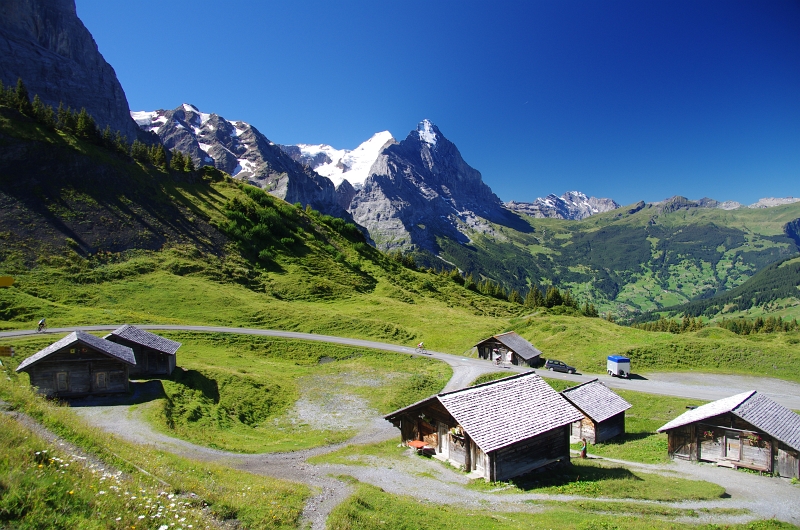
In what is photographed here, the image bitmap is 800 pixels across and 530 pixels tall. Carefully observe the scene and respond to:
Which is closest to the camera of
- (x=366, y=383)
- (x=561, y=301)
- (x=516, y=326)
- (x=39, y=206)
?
(x=366, y=383)

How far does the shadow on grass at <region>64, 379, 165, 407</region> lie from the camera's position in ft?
112

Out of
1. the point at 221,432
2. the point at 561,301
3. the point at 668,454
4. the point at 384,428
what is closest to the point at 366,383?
the point at 384,428

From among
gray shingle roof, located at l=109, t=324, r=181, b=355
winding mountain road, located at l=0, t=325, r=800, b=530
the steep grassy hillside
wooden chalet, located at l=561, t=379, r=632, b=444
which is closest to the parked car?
the steep grassy hillside

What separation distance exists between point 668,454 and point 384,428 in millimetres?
22552

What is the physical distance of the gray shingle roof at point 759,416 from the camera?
90.1 feet

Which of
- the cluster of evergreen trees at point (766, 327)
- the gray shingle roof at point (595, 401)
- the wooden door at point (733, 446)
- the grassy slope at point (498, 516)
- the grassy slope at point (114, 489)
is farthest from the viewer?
the cluster of evergreen trees at point (766, 327)

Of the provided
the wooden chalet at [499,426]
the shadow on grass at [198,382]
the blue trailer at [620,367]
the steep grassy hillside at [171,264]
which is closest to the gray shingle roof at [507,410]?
the wooden chalet at [499,426]

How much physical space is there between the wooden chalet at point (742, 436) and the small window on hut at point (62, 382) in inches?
1902

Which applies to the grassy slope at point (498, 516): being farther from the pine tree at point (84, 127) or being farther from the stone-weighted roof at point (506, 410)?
the pine tree at point (84, 127)

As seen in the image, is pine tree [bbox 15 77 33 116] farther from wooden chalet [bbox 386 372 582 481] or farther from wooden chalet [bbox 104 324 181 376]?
wooden chalet [bbox 386 372 582 481]

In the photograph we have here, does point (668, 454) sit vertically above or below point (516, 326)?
below

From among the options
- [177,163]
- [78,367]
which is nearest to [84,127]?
[177,163]

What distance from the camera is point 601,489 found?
22.4 metres

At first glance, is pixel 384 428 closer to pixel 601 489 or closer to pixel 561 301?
pixel 601 489
